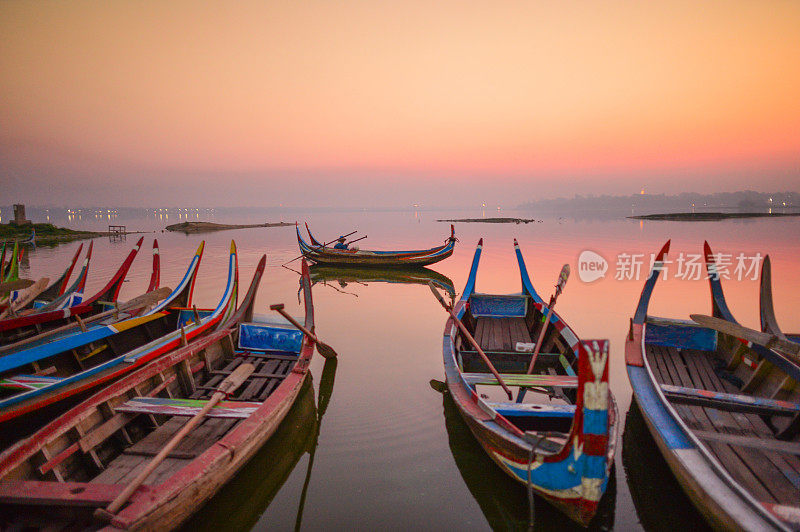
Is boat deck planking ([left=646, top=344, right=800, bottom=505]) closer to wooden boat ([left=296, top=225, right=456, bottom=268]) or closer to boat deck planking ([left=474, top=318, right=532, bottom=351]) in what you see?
boat deck planking ([left=474, top=318, right=532, bottom=351])

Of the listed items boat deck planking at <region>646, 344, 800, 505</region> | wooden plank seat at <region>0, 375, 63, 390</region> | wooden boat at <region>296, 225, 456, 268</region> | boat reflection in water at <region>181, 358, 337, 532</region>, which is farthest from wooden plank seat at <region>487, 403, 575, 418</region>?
wooden boat at <region>296, 225, 456, 268</region>

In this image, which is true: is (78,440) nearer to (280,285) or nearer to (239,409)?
(239,409)

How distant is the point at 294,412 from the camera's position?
5883 millimetres

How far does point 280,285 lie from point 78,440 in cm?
1251

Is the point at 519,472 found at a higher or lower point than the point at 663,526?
higher

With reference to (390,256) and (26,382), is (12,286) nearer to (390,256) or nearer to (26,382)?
(26,382)

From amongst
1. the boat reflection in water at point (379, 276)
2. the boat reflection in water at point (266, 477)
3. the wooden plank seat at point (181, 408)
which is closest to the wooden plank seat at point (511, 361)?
the boat reflection in water at point (266, 477)

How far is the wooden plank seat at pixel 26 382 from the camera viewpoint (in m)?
4.30

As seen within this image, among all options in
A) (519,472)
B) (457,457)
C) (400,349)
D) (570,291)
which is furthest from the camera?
(570,291)

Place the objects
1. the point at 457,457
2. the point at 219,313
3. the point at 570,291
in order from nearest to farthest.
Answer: the point at 457,457, the point at 219,313, the point at 570,291

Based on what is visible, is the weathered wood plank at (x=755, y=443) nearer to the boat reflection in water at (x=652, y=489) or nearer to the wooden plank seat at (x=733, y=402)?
the wooden plank seat at (x=733, y=402)

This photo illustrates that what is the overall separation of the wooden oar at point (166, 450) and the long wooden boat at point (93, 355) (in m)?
1.67

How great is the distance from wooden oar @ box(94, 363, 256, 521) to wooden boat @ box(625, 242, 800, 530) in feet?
13.8

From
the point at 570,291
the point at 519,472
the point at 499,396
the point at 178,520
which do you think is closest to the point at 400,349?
the point at 499,396
